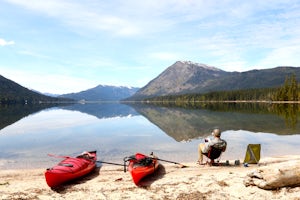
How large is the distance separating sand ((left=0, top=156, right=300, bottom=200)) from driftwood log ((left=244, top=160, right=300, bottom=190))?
232 millimetres

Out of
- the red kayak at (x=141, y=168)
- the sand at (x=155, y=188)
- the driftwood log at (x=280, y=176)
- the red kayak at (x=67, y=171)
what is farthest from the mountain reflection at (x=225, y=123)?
the driftwood log at (x=280, y=176)

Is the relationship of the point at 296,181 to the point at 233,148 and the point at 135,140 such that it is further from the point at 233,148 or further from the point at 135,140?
the point at 135,140

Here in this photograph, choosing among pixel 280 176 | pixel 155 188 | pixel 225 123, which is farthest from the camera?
pixel 225 123

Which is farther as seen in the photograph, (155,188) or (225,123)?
(225,123)

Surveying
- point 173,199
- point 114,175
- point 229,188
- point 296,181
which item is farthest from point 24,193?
point 296,181

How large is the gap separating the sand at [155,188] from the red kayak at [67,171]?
403 mm

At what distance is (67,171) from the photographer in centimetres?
1638

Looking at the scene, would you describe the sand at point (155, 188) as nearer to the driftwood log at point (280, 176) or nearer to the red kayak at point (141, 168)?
the driftwood log at point (280, 176)

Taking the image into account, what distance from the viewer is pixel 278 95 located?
535ft

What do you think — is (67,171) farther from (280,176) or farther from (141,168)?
(280,176)

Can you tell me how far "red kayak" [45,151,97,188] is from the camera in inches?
604

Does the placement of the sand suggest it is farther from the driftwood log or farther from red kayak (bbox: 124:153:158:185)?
red kayak (bbox: 124:153:158:185)

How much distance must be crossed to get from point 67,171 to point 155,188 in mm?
5382

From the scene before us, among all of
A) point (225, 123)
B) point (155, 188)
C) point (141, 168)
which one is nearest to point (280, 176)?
point (155, 188)
